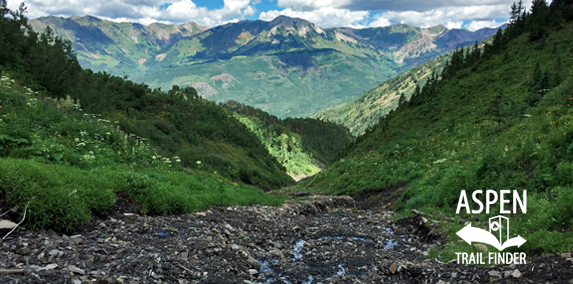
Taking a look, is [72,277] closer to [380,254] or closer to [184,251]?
[184,251]

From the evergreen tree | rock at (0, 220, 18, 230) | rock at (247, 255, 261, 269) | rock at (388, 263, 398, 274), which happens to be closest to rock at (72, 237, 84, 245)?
rock at (0, 220, 18, 230)

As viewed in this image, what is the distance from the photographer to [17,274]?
5.67m

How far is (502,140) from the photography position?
1750 cm

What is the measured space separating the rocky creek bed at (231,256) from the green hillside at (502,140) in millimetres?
1468

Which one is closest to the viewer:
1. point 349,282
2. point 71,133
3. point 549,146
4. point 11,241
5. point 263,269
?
point 11,241

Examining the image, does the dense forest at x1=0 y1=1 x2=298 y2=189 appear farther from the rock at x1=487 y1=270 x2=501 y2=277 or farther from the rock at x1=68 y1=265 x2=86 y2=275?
the rock at x1=487 y1=270 x2=501 y2=277

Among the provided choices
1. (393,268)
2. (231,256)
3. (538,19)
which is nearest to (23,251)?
(231,256)

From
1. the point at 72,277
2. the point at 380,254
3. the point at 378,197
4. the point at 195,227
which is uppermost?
the point at 72,277

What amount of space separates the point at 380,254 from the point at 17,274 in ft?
32.2

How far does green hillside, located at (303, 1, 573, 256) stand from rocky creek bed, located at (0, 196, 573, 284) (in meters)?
1.47

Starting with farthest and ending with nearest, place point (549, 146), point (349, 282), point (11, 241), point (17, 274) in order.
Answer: point (549, 146), point (349, 282), point (11, 241), point (17, 274)

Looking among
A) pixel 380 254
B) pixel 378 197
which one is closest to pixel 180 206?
pixel 380 254

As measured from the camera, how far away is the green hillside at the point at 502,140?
1045 centimetres

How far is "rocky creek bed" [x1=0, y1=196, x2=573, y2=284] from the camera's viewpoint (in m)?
6.57
